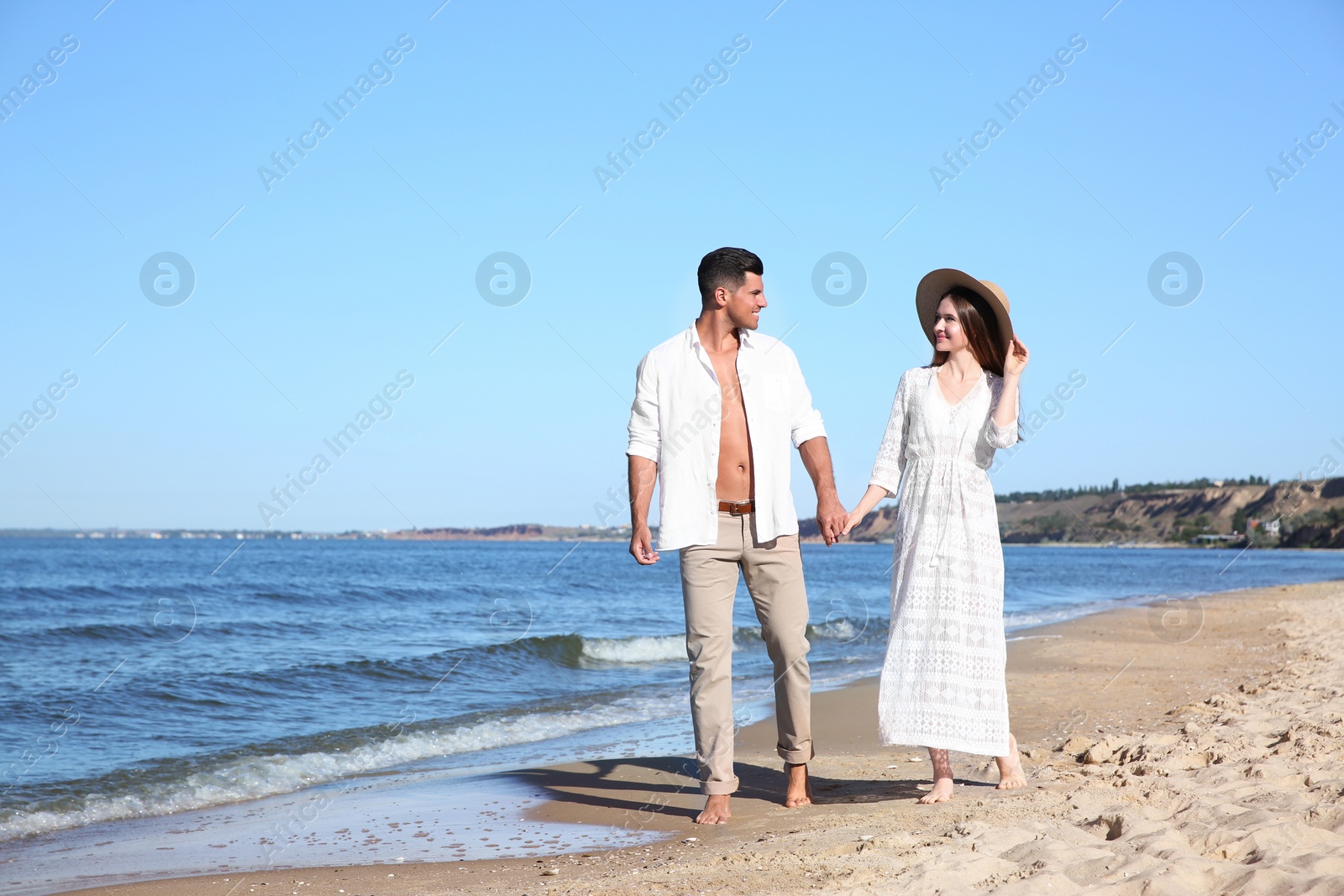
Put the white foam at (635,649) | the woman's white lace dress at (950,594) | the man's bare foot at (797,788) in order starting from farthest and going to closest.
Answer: the white foam at (635,649) → the man's bare foot at (797,788) → the woman's white lace dress at (950,594)

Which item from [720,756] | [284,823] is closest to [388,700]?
[284,823]

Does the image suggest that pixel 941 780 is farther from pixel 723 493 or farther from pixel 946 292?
pixel 946 292

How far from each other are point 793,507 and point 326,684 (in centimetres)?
713

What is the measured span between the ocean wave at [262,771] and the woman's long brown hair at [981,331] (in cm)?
445

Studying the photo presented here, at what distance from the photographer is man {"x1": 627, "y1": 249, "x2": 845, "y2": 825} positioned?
3.86 m

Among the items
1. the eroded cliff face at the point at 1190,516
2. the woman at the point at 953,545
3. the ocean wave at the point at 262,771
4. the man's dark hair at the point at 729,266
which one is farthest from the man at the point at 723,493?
the eroded cliff face at the point at 1190,516

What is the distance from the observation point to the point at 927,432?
3.83 m

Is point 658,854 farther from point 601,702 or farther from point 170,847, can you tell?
point 601,702

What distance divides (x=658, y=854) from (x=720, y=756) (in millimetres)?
513

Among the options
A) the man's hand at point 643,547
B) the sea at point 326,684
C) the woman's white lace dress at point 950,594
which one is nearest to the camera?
the woman's white lace dress at point 950,594

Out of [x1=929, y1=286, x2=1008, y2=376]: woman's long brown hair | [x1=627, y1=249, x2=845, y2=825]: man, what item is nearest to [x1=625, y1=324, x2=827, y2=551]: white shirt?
[x1=627, y1=249, x2=845, y2=825]: man

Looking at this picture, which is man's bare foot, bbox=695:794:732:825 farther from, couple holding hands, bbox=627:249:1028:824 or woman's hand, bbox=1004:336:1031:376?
woman's hand, bbox=1004:336:1031:376

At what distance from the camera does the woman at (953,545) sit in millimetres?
3703

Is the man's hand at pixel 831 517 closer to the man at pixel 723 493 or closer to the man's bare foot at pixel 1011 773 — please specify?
the man at pixel 723 493
